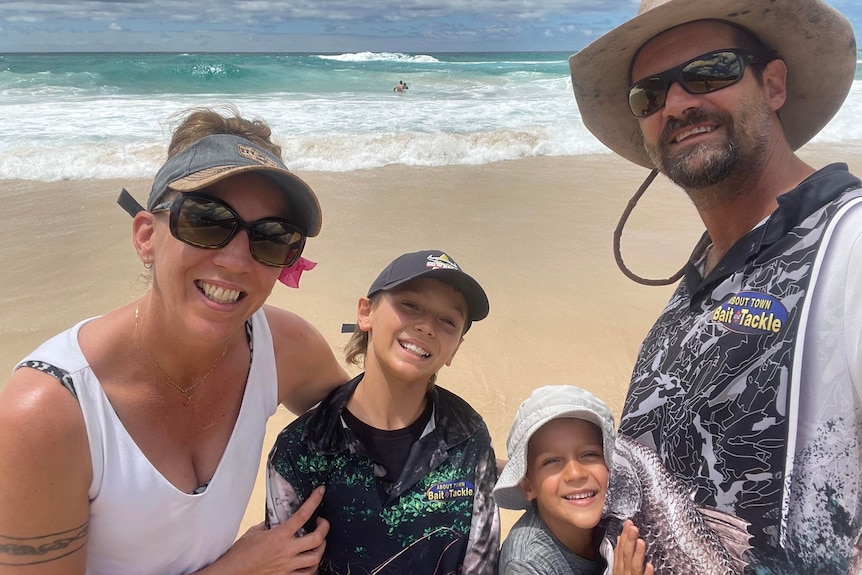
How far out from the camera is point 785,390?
1355 mm

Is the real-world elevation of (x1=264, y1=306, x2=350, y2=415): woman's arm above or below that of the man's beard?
below

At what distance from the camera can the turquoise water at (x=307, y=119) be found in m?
10.7

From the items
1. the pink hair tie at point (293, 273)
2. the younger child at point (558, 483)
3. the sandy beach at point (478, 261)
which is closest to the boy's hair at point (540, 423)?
the younger child at point (558, 483)

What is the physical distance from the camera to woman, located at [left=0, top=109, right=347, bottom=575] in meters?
1.45

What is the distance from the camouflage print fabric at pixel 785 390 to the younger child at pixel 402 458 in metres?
0.71

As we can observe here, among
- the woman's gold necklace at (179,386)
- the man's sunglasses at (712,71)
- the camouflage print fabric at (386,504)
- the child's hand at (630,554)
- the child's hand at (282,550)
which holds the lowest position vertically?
the child's hand at (282,550)

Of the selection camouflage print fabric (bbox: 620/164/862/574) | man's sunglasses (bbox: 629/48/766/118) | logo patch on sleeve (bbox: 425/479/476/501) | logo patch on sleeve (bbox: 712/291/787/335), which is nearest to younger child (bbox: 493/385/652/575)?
logo patch on sleeve (bbox: 425/479/476/501)

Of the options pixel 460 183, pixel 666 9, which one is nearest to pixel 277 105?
pixel 460 183

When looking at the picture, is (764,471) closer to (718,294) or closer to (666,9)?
(718,294)

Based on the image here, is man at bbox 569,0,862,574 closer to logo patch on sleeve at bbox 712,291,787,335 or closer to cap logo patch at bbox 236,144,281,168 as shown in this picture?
logo patch on sleeve at bbox 712,291,787,335

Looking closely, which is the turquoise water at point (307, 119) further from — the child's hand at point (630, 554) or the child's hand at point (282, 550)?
the child's hand at point (630, 554)

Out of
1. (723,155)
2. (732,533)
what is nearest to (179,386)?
(732,533)

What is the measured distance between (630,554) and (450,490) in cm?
61

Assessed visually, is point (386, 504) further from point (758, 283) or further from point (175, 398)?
point (758, 283)
